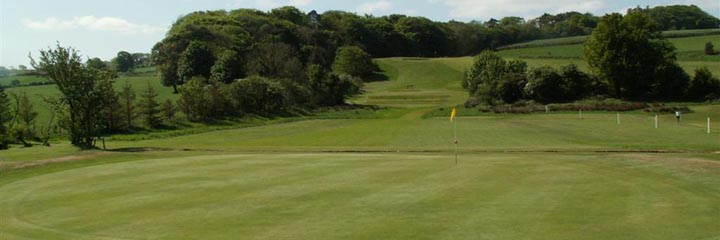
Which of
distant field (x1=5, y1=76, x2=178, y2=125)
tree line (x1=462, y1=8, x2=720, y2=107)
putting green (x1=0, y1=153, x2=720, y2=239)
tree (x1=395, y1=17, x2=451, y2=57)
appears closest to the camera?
putting green (x1=0, y1=153, x2=720, y2=239)

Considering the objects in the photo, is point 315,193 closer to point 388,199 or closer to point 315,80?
point 388,199

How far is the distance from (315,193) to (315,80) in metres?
77.0

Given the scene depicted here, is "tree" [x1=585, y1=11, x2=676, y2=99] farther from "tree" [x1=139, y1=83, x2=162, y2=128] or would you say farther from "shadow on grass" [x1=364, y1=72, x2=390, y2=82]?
"shadow on grass" [x1=364, y1=72, x2=390, y2=82]

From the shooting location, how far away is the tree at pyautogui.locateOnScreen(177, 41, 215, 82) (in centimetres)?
10456

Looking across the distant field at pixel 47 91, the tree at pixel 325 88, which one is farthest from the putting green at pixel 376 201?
the tree at pixel 325 88

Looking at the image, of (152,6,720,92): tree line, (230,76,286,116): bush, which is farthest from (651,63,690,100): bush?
(152,6,720,92): tree line

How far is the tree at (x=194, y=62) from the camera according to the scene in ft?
343

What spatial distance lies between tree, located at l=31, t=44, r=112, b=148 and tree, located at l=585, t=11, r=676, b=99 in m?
65.1

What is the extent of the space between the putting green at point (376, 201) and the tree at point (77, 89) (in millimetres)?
13520

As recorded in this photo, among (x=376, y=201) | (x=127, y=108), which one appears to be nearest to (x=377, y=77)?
(x=127, y=108)

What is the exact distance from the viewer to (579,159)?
25.4m

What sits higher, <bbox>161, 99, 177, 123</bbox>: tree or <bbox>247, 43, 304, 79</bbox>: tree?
<bbox>247, 43, 304, 79</bbox>: tree

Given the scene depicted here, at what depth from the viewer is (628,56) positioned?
80625mm

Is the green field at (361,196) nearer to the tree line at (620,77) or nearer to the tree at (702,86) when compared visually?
the tree line at (620,77)
